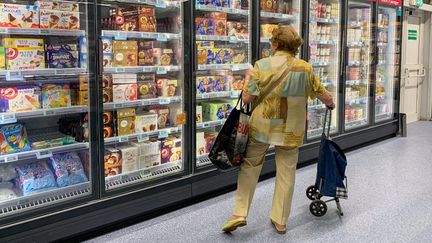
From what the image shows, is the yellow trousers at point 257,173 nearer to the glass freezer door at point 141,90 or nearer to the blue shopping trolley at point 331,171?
the blue shopping trolley at point 331,171

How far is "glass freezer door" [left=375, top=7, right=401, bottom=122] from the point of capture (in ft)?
23.9

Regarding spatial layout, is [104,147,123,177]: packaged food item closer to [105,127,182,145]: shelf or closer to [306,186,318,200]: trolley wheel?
[105,127,182,145]: shelf

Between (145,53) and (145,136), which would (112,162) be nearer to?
(145,136)

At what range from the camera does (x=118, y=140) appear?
11.7ft

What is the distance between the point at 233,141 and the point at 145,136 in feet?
2.95

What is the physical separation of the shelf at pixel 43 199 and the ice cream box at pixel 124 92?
2.39 ft

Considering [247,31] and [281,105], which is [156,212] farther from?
[247,31]

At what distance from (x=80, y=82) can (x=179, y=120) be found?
3.23 ft

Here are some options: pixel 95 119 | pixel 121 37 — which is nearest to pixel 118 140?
pixel 95 119

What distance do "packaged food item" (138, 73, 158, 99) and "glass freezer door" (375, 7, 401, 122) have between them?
14.9ft

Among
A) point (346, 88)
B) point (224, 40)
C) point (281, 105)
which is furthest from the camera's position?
point (346, 88)

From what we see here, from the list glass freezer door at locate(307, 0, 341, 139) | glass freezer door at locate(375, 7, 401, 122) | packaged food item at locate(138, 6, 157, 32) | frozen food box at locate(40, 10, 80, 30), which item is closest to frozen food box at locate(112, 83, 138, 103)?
packaged food item at locate(138, 6, 157, 32)

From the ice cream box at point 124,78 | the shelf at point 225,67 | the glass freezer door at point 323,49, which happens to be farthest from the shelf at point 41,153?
the glass freezer door at point 323,49

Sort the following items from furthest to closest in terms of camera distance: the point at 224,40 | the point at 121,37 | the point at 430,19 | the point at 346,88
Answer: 1. the point at 430,19
2. the point at 346,88
3. the point at 224,40
4. the point at 121,37
